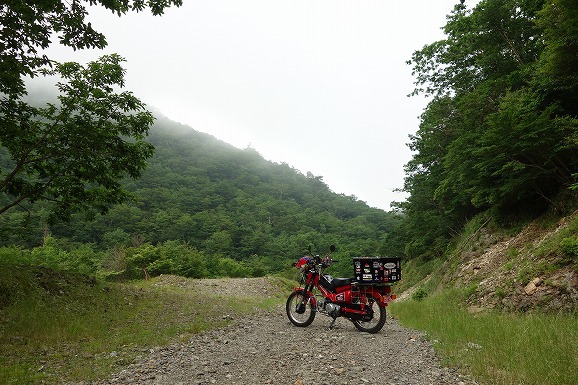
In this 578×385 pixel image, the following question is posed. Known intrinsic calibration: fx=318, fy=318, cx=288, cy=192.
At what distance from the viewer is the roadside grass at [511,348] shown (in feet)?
10.7

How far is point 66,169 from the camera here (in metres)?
8.14

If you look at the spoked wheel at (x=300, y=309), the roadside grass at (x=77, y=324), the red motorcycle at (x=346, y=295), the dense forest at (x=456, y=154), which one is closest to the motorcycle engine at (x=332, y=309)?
the red motorcycle at (x=346, y=295)

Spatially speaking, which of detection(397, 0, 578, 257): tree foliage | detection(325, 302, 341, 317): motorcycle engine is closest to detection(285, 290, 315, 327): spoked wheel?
detection(325, 302, 341, 317): motorcycle engine

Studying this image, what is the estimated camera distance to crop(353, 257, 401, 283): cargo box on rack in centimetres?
712

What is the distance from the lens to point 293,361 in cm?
465

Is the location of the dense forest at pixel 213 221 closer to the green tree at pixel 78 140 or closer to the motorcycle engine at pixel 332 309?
the green tree at pixel 78 140

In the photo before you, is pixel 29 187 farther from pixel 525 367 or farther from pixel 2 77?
pixel 525 367

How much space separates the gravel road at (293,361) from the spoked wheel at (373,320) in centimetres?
24

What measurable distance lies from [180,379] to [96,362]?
1.62 metres

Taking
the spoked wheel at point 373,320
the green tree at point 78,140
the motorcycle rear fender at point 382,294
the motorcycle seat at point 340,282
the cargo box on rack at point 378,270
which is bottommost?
the spoked wheel at point 373,320

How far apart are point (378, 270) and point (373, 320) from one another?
1125 millimetres

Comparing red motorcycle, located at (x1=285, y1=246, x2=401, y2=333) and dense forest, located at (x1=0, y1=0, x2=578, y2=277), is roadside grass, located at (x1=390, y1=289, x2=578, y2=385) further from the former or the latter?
dense forest, located at (x1=0, y1=0, x2=578, y2=277)

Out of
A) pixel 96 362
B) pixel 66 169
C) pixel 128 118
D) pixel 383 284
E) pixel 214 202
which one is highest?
pixel 214 202

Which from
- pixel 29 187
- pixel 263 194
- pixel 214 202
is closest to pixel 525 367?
pixel 29 187
